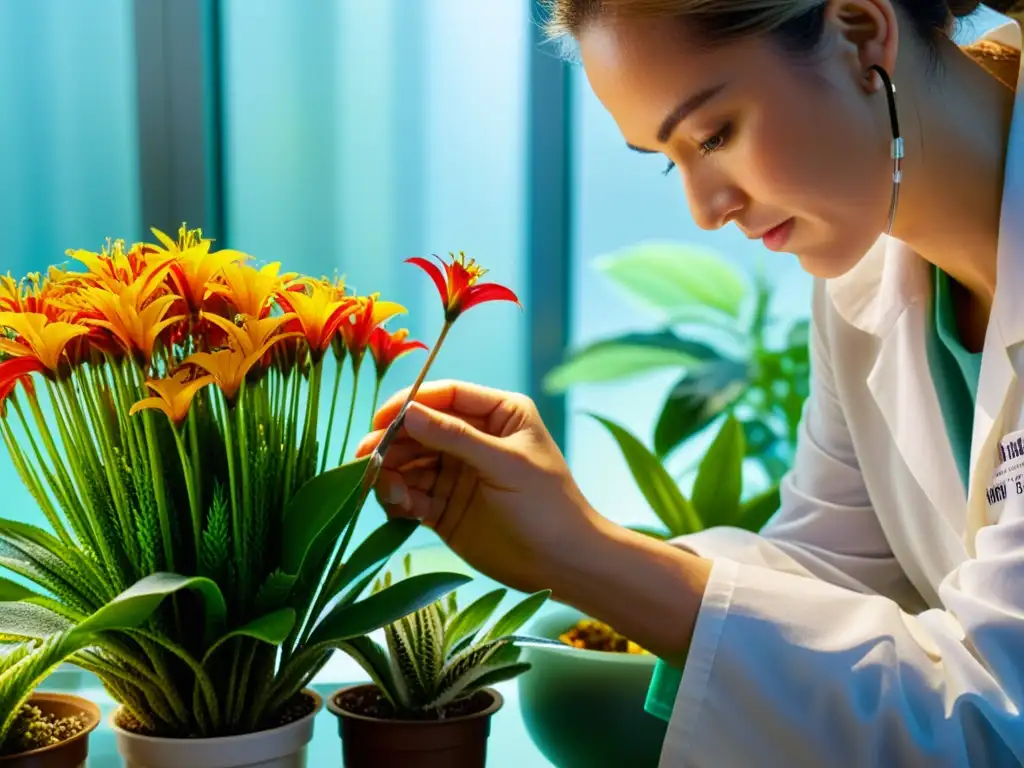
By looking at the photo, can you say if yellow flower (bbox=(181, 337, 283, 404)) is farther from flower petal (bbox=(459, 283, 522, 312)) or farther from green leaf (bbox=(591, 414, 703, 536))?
green leaf (bbox=(591, 414, 703, 536))

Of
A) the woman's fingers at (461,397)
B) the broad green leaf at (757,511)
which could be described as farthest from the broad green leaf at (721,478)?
the woman's fingers at (461,397)

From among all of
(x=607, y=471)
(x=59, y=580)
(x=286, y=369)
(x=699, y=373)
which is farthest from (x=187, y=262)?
(x=607, y=471)

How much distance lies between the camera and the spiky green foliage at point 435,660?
65cm

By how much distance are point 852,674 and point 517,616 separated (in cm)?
22

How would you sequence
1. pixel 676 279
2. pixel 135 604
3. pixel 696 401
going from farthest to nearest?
pixel 676 279 → pixel 696 401 → pixel 135 604

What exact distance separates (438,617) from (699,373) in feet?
3.77

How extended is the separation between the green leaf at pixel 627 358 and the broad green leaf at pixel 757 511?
618 mm

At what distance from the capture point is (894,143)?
0.82m

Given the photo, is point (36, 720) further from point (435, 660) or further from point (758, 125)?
point (758, 125)

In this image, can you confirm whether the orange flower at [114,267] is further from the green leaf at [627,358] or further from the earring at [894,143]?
the green leaf at [627,358]

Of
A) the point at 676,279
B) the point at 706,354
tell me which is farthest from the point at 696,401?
the point at 676,279

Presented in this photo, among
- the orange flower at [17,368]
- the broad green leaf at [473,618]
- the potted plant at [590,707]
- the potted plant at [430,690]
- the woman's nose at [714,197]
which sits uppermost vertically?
the woman's nose at [714,197]

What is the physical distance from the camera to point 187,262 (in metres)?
0.58

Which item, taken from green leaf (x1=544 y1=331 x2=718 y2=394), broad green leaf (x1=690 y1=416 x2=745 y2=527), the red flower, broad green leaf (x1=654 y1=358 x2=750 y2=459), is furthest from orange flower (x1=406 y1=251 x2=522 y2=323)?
green leaf (x1=544 y1=331 x2=718 y2=394)
